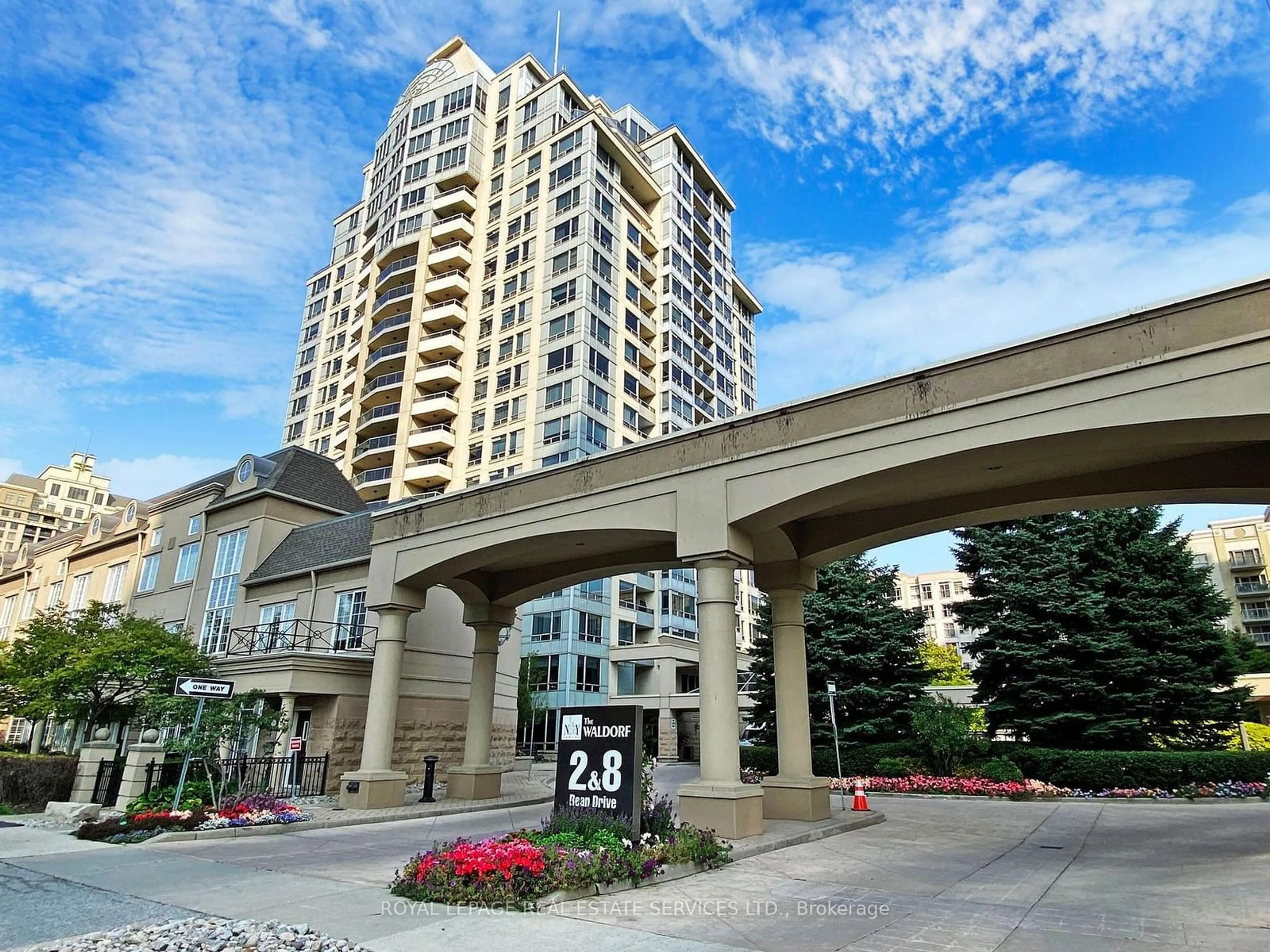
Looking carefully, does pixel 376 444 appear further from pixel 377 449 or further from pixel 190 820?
pixel 190 820

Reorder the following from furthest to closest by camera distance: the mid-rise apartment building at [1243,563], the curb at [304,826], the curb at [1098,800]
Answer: the mid-rise apartment building at [1243,563]
the curb at [1098,800]
the curb at [304,826]

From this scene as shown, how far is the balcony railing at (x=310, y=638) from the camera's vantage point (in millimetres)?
21453

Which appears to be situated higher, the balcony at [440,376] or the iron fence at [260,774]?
the balcony at [440,376]

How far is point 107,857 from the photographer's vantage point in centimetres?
1086

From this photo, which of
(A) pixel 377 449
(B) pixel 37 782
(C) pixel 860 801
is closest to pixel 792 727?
(C) pixel 860 801

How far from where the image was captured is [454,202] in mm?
56375

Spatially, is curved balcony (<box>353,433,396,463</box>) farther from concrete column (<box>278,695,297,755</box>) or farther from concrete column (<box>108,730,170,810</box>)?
concrete column (<box>108,730,170,810</box>)

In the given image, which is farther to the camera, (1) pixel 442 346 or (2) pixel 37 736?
(1) pixel 442 346

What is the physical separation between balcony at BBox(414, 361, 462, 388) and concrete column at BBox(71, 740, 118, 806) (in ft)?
127

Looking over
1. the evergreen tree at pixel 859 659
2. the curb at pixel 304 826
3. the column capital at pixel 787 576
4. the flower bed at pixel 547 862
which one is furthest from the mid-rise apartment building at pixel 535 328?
the flower bed at pixel 547 862

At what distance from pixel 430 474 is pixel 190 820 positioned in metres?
38.5

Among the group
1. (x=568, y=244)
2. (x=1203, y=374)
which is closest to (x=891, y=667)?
(x=1203, y=374)

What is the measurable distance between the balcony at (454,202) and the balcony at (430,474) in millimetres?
18729

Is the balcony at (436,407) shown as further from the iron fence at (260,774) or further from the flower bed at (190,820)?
the flower bed at (190,820)
